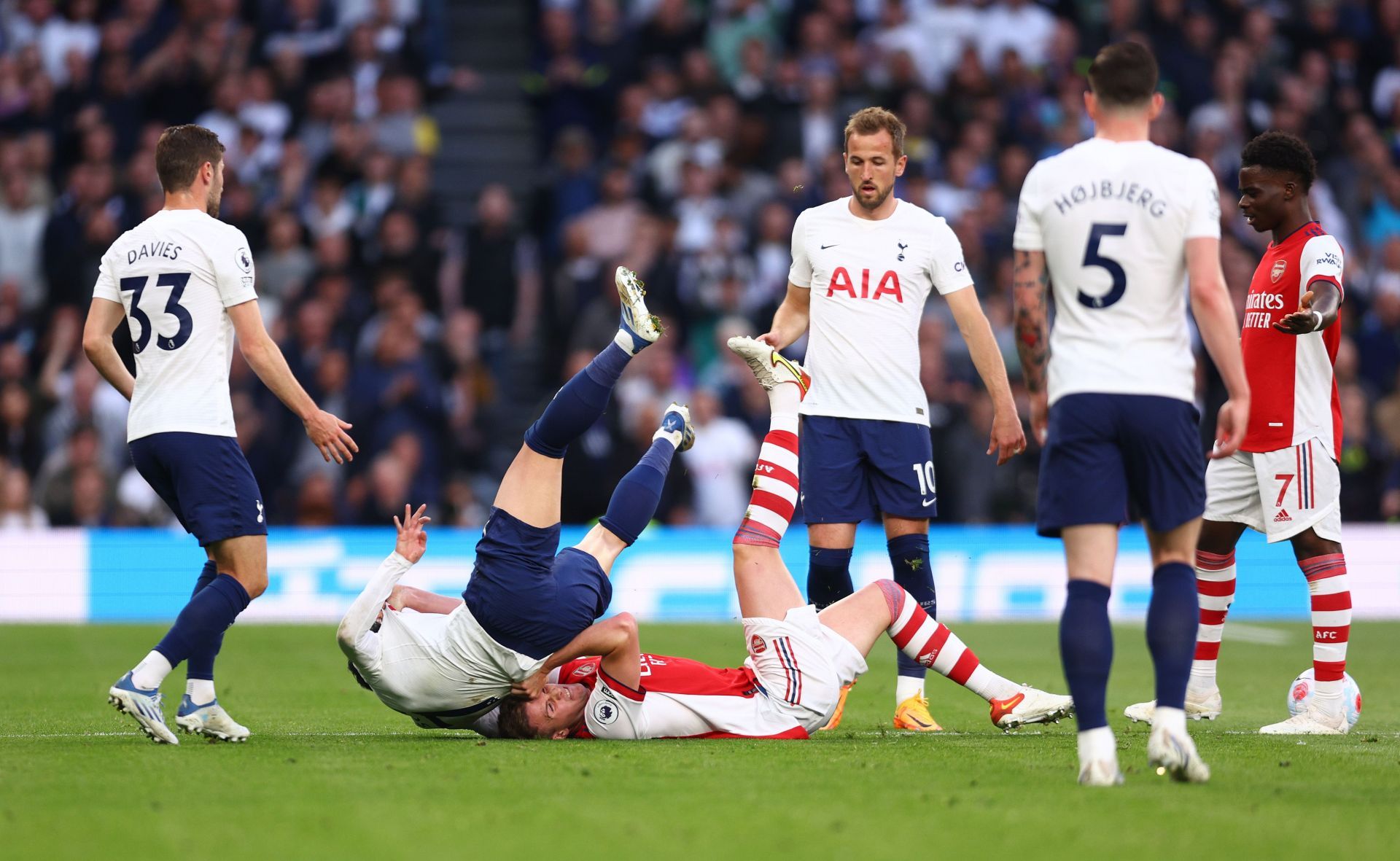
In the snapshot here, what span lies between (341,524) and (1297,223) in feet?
31.9

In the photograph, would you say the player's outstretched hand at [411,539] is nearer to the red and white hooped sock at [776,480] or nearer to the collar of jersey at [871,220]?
the red and white hooped sock at [776,480]

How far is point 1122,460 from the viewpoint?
5441mm

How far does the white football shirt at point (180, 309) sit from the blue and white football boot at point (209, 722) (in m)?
1.15

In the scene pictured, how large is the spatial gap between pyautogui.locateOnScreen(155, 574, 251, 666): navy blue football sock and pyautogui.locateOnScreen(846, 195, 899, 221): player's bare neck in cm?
336

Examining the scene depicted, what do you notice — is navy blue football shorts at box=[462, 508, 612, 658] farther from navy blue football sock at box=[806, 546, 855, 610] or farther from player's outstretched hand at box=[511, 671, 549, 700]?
navy blue football sock at box=[806, 546, 855, 610]

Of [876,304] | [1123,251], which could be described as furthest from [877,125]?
[1123,251]

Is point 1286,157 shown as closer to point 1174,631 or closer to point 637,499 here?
point 1174,631

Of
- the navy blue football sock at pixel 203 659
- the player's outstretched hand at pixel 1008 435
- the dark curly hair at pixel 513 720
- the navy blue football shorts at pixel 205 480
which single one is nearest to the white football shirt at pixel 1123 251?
the player's outstretched hand at pixel 1008 435

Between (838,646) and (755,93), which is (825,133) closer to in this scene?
(755,93)

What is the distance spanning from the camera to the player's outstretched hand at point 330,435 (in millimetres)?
6707

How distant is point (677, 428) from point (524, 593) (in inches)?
53.8

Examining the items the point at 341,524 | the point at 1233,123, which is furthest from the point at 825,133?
the point at 341,524

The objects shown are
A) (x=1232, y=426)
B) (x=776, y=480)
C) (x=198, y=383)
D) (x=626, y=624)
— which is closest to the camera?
(x=1232, y=426)

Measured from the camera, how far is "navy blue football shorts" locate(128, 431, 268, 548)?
663 cm
